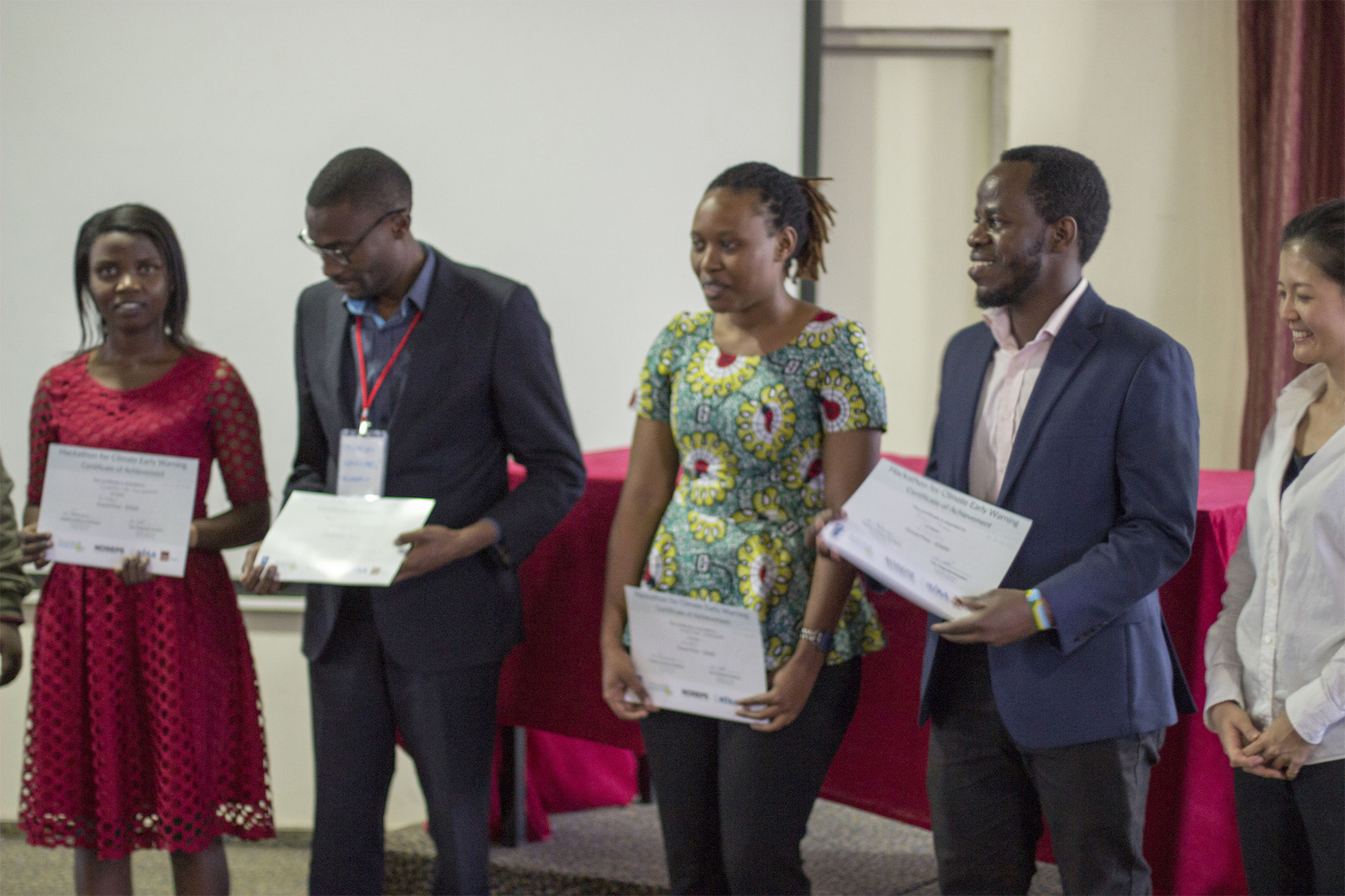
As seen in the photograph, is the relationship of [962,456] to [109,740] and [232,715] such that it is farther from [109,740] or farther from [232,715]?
[109,740]

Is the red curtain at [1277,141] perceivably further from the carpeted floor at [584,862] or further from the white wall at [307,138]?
the carpeted floor at [584,862]

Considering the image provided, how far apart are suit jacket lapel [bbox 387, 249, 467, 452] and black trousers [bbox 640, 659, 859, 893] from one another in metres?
0.71

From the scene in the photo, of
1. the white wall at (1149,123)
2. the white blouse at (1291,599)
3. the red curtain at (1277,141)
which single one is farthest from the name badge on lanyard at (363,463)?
the red curtain at (1277,141)

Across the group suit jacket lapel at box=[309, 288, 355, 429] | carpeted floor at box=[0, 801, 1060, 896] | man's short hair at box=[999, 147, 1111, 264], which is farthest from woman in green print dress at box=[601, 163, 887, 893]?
carpeted floor at box=[0, 801, 1060, 896]

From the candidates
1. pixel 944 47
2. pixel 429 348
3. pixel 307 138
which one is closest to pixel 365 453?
pixel 429 348

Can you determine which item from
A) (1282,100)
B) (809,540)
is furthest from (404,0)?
(1282,100)

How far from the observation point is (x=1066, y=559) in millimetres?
1564

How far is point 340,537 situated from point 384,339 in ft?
1.29

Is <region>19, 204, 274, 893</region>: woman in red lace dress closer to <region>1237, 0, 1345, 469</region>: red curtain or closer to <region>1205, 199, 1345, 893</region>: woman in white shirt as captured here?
<region>1205, 199, 1345, 893</region>: woman in white shirt

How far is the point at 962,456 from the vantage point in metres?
1.68

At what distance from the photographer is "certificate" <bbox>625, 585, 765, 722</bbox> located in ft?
5.88

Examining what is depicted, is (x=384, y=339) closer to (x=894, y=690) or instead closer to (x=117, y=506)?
(x=117, y=506)

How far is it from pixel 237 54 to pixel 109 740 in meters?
2.28

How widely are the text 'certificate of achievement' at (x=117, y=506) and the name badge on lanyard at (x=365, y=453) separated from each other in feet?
1.07
